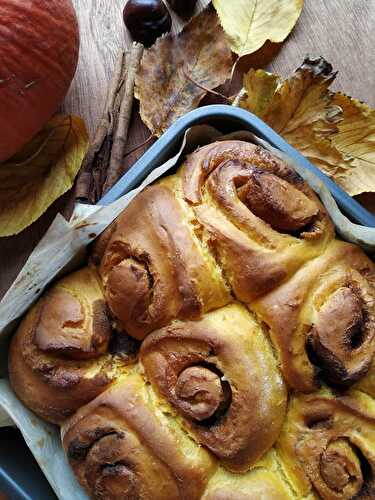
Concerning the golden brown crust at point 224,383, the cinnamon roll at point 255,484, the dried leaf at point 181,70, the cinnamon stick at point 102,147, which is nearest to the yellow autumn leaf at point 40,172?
the cinnamon stick at point 102,147

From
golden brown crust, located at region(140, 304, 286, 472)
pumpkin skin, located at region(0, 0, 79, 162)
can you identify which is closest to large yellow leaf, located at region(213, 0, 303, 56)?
pumpkin skin, located at region(0, 0, 79, 162)

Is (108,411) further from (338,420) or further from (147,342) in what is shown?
(338,420)

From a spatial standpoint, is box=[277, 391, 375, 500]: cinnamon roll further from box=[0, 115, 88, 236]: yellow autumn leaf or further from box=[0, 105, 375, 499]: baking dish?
box=[0, 115, 88, 236]: yellow autumn leaf

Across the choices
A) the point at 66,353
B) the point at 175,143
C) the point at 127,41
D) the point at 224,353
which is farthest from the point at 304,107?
the point at 66,353

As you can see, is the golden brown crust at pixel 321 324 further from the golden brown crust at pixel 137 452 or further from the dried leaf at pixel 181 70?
the dried leaf at pixel 181 70

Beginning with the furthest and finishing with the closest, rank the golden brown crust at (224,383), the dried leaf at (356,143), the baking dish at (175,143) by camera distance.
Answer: the dried leaf at (356,143), the baking dish at (175,143), the golden brown crust at (224,383)

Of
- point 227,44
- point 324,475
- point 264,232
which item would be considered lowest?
point 324,475

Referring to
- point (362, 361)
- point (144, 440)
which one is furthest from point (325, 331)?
point (144, 440)
